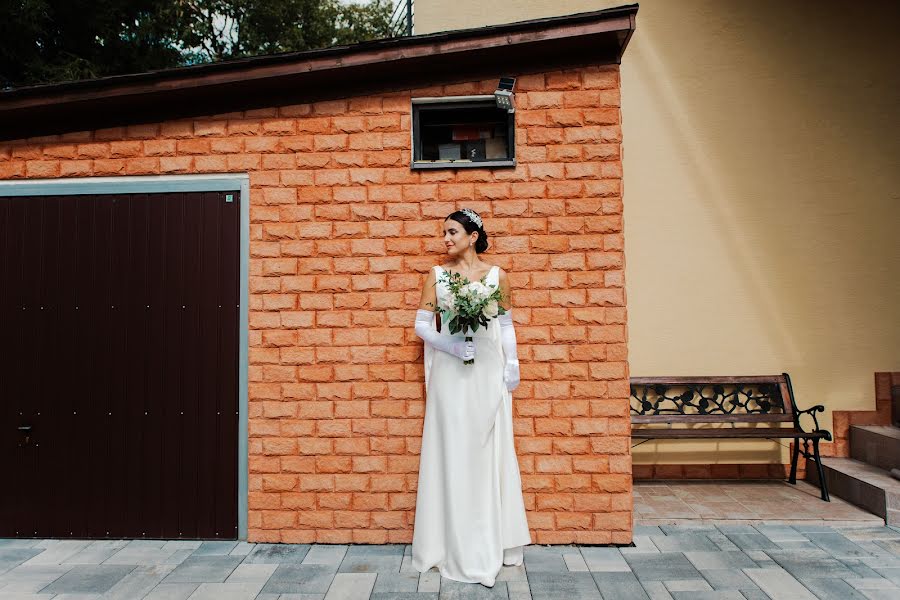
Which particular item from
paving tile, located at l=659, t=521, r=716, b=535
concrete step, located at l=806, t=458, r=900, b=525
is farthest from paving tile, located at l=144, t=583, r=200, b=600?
concrete step, located at l=806, t=458, r=900, b=525

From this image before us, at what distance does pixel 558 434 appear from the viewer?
13.9ft

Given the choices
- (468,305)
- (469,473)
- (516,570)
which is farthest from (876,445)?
(468,305)

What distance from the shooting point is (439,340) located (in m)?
3.87

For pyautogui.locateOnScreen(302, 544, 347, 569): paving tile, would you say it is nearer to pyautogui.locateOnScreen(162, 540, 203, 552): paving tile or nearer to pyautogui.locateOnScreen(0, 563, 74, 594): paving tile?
pyautogui.locateOnScreen(162, 540, 203, 552): paving tile

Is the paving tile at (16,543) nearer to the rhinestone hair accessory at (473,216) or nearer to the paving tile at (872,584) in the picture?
the rhinestone hair accessory at (473,216)

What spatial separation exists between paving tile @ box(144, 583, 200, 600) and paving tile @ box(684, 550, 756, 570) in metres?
3.07

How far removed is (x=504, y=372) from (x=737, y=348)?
303 cm

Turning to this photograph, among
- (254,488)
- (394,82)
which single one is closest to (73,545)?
(254,488)

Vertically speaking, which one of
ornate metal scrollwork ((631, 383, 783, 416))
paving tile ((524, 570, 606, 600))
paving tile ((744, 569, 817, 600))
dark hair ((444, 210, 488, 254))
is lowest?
paving tile ((524, 570, 606, 600))

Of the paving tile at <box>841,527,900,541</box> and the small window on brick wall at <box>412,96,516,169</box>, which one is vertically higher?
the small window on brick wall at <box>412,96,516,169</box>

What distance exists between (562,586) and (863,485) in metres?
2.89

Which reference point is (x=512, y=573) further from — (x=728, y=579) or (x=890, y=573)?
(x=890, y=573)

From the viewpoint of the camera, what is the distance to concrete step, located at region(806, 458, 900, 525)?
452 cm

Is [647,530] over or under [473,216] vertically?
under
